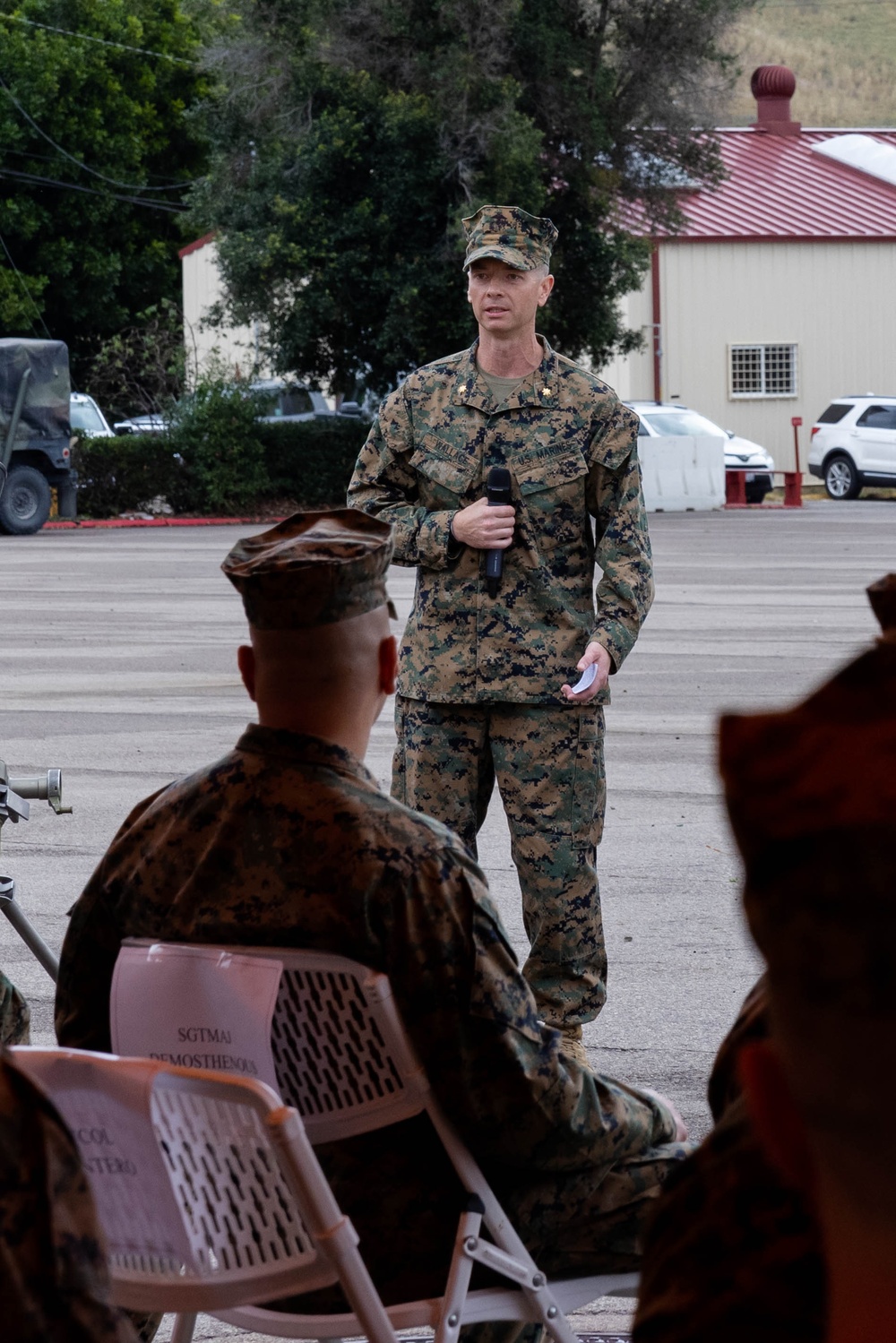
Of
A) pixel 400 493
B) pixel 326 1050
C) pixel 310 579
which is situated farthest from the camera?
pixel 400 493

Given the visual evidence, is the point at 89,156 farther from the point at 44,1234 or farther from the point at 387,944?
the point at 44,1234

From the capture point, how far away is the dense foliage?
3075 cm

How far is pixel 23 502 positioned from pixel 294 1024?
2526cm

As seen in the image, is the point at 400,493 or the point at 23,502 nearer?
the point at 400,493

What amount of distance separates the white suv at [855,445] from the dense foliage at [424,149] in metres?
5.09

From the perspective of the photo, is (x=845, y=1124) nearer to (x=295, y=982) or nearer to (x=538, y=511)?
(x=295, y=982)

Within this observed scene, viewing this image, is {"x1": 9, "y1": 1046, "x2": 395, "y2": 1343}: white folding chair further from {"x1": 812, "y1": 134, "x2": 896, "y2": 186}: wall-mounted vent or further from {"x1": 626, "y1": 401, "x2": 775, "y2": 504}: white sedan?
{"x1": 812, "y1": 134, "x2": 896, "y2": 186}: wall-mounted vent

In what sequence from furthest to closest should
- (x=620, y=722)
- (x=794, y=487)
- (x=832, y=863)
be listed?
1. (x=794, y=487)
2. (x=620, y=722)
3. (x=832, y=863)

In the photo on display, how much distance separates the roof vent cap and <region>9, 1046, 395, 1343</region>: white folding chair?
47.2 meters

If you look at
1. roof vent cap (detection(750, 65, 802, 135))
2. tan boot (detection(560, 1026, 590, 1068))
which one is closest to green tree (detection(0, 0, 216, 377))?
roof vent cap (detection(750, 65, 802, 135))

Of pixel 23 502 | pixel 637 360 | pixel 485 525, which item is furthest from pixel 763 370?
pixel 485 525

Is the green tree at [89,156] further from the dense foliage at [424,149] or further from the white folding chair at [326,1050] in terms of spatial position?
the white folding chair at [326,1050]

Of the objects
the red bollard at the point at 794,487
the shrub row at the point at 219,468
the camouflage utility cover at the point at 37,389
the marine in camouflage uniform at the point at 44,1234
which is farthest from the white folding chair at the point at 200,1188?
the red bollard at the point at 794,487

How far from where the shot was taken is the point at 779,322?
4231cm
